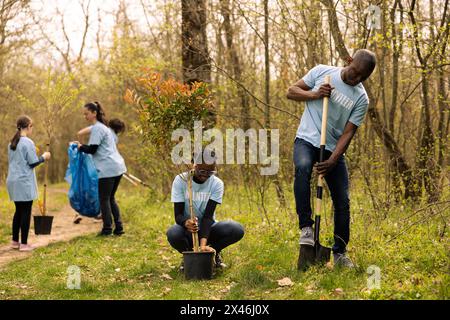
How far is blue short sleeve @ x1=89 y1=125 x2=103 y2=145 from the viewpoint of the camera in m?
9.11

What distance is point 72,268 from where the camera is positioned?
254 inches

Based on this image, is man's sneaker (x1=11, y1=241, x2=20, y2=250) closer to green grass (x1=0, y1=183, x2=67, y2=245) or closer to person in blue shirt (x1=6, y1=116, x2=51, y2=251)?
person in blue shirt (x1=6, y1=116, x2=51, y2=251)

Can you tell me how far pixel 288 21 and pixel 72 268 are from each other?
4.63 m

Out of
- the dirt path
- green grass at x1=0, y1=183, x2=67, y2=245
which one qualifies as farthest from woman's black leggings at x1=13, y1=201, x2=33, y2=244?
green grass at x1=0, y1=183, x2=67, y2=245

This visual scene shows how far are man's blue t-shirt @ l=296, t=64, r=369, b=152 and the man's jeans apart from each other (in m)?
0.11

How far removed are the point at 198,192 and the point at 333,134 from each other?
1.47 m

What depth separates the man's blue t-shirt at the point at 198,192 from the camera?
6016 mm

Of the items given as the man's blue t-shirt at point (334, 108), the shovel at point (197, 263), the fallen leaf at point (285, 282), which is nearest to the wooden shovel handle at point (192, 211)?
the shovel at point (197, 263)

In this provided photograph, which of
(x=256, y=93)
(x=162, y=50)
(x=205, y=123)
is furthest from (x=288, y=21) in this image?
(x=162, y=50)

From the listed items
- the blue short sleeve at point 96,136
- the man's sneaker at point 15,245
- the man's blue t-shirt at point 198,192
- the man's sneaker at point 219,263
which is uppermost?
the blue short sleeve at point 96,136

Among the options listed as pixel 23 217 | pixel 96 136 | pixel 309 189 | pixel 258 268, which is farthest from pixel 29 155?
pixel 309 189

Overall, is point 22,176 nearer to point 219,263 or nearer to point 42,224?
point 42,224

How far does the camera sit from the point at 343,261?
539 cm

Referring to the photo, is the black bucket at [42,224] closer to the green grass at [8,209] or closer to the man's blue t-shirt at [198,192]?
the green grass at [8,209]
